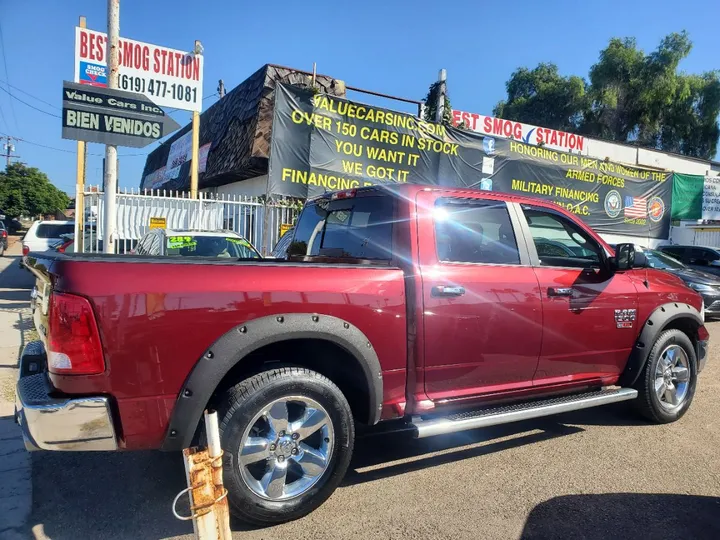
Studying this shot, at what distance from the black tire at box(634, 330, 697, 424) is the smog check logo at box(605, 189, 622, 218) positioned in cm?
1335

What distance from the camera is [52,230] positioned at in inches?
619

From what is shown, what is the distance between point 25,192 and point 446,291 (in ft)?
162

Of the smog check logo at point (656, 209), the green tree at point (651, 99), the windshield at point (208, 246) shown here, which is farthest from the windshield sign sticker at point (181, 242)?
the green tree at point (651, 99)

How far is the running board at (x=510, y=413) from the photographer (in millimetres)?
3164

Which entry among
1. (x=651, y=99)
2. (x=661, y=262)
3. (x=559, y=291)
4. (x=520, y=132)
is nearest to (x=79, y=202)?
(x=559, y=291)

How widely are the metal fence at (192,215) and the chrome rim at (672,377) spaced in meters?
8.00

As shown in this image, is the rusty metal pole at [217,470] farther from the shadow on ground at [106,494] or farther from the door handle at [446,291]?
the door handle at [446,291]

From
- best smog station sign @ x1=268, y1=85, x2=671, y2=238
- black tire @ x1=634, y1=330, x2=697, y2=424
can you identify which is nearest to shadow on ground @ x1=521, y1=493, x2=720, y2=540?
black tire @ x1=634, y1=330, x2=697, y2=424

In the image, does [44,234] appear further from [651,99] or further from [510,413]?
[651,99]

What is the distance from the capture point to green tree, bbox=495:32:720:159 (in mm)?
32656

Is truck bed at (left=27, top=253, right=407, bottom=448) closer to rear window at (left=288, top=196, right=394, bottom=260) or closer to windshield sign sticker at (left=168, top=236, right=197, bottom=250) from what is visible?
rear window at (left=288, top=196, right=394, bottom=260)

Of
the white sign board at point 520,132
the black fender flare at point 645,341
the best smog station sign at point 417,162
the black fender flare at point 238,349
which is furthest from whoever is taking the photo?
the white sign board at point 520,132

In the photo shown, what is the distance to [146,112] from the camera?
639cm

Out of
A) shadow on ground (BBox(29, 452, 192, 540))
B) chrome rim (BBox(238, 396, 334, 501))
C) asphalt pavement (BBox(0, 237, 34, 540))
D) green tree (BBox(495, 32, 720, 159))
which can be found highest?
green tree (BBox(495, 32, 720, 159))
